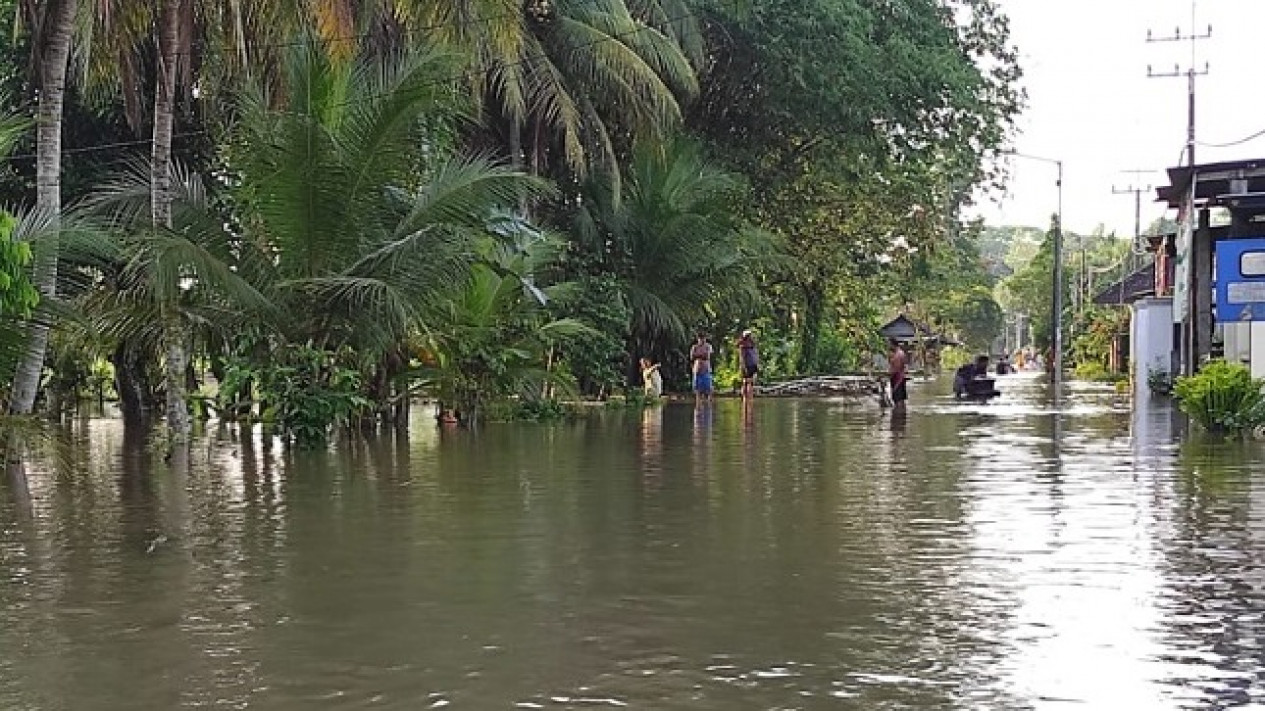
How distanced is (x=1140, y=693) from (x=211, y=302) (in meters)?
12.7

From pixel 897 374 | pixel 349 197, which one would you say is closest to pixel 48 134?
pixel 349 197

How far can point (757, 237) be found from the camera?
3050 cm

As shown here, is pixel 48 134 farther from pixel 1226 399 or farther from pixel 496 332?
pixel 1226 399

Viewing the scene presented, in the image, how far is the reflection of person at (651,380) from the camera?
29391 millimetres

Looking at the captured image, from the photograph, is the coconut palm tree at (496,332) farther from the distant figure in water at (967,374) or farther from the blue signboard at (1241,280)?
the distant figure in water at (967,374)

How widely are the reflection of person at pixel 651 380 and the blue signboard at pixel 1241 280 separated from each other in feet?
37.5

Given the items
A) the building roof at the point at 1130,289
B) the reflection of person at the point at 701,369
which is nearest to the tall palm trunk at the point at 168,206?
the reflection of person at the point at 701,369

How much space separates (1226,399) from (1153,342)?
58.3 feet

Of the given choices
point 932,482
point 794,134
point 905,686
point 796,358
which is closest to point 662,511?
point 932,482

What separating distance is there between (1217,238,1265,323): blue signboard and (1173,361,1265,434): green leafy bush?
56.0 inches

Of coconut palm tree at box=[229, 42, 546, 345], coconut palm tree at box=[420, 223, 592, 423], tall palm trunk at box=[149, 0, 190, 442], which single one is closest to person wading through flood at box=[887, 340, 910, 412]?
coconut palm tree at box=[420, 223, 592, 423]

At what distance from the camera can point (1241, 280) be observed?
20172mm

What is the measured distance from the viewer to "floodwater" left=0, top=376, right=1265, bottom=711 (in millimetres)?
5859

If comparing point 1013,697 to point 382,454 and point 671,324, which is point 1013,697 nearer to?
point 382,454
